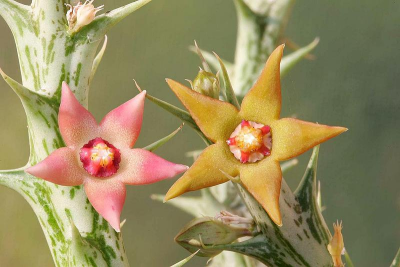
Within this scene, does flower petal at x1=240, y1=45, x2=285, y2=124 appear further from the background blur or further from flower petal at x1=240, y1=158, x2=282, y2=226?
the background blur

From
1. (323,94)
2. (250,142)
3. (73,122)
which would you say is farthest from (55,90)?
(323,94)

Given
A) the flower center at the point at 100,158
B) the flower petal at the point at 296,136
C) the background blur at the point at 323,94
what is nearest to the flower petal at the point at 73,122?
the flower center at the point at 100,158

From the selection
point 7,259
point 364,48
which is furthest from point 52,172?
point 364,48

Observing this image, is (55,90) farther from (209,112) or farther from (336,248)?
(336,248)

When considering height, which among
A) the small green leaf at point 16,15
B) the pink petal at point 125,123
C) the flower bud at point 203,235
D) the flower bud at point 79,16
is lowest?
the flower bud at point 203,235

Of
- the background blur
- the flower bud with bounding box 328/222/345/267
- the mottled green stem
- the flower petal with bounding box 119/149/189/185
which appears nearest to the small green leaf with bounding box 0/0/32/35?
the mottled green stem

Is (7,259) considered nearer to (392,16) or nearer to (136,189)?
(136,189)

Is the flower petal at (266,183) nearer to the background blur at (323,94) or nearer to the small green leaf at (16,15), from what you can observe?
the small green leaf at (16,15)
